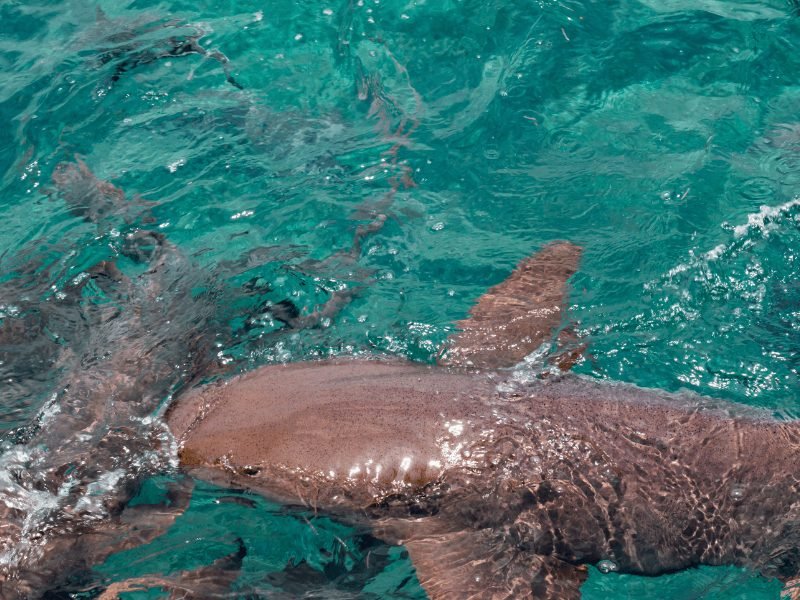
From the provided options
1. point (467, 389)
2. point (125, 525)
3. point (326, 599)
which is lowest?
point (326, 599)

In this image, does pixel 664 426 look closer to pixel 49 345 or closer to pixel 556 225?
pixel 556 225

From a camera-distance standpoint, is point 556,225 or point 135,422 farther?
point 556,225

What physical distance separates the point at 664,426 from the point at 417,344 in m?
2.02

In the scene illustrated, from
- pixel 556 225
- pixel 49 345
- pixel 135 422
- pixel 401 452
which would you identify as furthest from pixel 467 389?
pixel 49 345

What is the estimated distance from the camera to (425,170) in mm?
7609

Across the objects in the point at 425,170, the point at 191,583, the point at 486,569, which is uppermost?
the point at 425,170

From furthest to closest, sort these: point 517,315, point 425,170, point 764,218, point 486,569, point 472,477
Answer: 1. point 425,170
2. point 764,218
3. point 517,315
4. point 486,569
5. point 472,477

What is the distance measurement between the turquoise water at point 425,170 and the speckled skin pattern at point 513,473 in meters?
0.31

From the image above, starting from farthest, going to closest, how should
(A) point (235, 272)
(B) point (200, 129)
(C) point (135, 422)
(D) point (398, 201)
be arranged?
(B) point (200, 129) → (D) point (398, 201) → (A) point (235, 272) → (C) point (135, 422)

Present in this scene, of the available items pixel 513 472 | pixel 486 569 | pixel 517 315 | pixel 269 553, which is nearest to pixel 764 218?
pixel 517 315

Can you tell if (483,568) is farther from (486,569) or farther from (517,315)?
(517,315)

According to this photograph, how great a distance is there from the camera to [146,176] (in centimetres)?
770

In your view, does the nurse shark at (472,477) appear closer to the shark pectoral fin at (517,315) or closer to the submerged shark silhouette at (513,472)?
the submerged shark silhouette at (513,472)

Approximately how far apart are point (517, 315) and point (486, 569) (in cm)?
203
